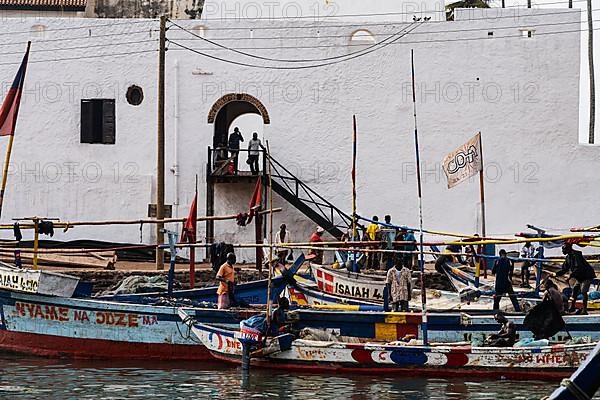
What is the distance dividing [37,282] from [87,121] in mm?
11724

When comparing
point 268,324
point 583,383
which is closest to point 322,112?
point 268,324

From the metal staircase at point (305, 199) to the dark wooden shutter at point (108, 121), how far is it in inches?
162

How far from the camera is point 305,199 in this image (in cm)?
2980

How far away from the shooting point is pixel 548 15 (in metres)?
29.8

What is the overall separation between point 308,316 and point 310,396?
2718 mm

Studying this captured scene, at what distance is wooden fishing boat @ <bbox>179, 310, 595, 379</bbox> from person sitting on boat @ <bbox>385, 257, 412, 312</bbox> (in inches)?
69.9

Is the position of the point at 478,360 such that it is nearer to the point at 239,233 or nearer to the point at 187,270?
the point at 187,270

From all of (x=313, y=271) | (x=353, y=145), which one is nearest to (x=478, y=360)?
(x=313, y=271)

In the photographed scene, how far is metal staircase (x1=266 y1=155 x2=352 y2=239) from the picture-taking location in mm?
29109

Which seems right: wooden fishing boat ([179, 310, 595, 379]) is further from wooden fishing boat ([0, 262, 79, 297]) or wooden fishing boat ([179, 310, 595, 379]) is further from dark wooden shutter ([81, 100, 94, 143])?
dark wooden shutter ([81, 100, 94, 143])

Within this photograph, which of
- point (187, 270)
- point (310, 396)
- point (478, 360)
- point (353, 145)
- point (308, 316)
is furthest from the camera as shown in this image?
point (353, 145)

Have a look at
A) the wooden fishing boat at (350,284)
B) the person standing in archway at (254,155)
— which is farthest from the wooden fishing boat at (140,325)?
the person standing in archway at (254,155)

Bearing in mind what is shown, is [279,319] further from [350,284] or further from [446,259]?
[446,259]

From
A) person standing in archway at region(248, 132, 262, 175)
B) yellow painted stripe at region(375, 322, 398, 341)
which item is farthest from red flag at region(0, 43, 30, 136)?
person standing in archway at region(248, 132, 262, 175)
